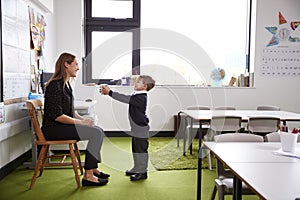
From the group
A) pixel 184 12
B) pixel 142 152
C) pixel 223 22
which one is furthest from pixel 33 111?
pixel 223 22

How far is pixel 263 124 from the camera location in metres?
Answer: 3.85

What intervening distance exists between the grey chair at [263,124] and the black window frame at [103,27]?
2843 mm

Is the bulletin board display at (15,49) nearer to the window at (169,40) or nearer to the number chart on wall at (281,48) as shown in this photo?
the window at (169,40)

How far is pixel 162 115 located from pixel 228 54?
1810mm

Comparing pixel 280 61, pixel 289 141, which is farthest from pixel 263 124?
pixel 280 61

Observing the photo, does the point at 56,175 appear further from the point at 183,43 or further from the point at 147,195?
the point at 183,43

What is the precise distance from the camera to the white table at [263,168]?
131 cm

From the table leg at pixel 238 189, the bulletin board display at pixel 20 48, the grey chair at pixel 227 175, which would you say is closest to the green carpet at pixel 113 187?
the grey chair at pixel 227 175

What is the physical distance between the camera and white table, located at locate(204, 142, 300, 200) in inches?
51.6

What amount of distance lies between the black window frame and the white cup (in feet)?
14.2

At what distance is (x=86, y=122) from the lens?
3.21 meters

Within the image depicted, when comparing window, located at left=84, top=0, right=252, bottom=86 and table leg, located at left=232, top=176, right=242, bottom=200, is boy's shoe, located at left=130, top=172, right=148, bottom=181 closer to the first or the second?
table leg, located at left=232, top=176, right=242, bottom=200

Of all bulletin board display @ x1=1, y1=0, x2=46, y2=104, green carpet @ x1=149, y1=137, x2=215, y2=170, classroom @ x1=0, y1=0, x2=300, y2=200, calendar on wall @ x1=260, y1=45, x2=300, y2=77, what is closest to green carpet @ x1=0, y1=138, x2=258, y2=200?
green carpet @ x1=149, y1=137, x2=215, y2=170

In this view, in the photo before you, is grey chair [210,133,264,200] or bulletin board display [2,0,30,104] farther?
bulletin board display [2,0,30,104]
